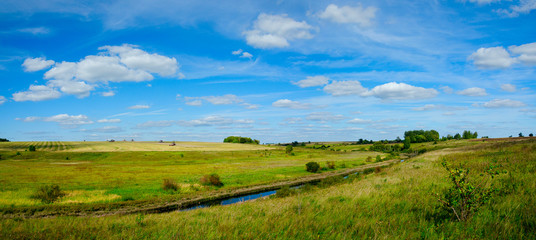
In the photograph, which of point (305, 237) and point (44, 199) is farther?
point (44, 199)

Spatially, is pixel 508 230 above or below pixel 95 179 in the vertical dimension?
above

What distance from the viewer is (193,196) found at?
3052 cm

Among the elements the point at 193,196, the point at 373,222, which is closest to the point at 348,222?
the point at 373,222

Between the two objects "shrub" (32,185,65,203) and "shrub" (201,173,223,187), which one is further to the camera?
"shrub" (201,173,223,187)

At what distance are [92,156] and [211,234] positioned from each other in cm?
9624

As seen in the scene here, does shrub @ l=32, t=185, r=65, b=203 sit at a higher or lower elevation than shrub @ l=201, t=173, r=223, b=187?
higher

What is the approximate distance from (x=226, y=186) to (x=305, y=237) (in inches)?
1292

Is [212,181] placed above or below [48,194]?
below

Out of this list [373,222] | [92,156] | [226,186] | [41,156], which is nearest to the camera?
[373,222]

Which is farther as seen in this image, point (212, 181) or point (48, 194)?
point (212, 181)

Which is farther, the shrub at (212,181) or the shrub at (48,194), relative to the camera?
the shrub at (212,181)

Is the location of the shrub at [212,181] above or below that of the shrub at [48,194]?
below

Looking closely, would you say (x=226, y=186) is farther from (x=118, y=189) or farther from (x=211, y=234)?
(x=211, y=234)

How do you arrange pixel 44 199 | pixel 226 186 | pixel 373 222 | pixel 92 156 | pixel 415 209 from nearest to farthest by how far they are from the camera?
1. pixel 373 222
2. pixel 415 209
3. pixel 44 199
4. pixel 226 186
5. pixel 92 156
